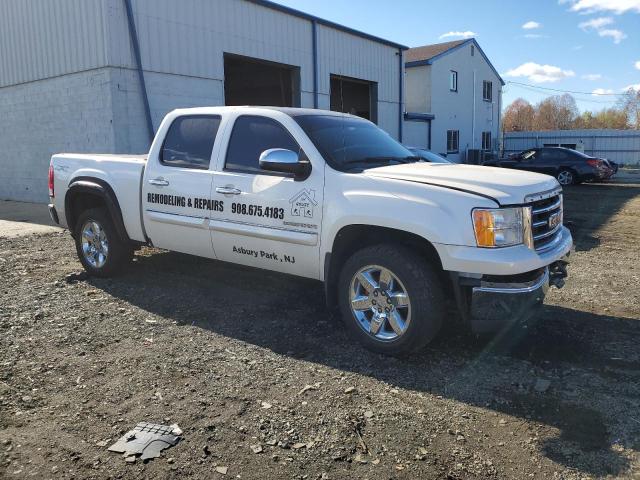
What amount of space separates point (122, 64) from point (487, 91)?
3028 centimetres

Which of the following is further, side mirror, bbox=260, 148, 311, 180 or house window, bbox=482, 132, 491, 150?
house window, bbox=482, 132, 491, 150

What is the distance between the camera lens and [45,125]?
574 inches

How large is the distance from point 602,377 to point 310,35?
1559 centimetres

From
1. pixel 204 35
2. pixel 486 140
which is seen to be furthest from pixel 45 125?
pixel 486 140

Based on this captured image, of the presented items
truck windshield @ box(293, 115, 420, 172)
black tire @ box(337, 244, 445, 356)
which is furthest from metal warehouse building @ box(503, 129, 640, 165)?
black tire @ box(337, 244, 445, 356)

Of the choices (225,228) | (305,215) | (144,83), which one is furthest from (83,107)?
(305,215)

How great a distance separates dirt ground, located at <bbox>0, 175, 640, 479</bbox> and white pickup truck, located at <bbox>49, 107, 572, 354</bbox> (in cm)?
48

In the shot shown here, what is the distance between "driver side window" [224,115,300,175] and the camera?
502cm

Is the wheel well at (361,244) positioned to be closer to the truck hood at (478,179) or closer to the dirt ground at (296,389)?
the truck hood at (478,179)

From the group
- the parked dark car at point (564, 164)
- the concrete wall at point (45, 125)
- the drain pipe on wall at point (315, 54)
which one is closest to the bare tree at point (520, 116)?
the parked dark car at point (564, 164)

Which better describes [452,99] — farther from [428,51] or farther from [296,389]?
[296,389]

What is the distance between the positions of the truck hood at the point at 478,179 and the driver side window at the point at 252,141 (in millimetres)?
946

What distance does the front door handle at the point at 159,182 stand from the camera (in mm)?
5735

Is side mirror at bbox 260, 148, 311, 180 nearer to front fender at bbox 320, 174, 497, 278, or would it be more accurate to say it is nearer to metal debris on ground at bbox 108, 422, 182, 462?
front fender at bbox 320, 174, 497, 278
